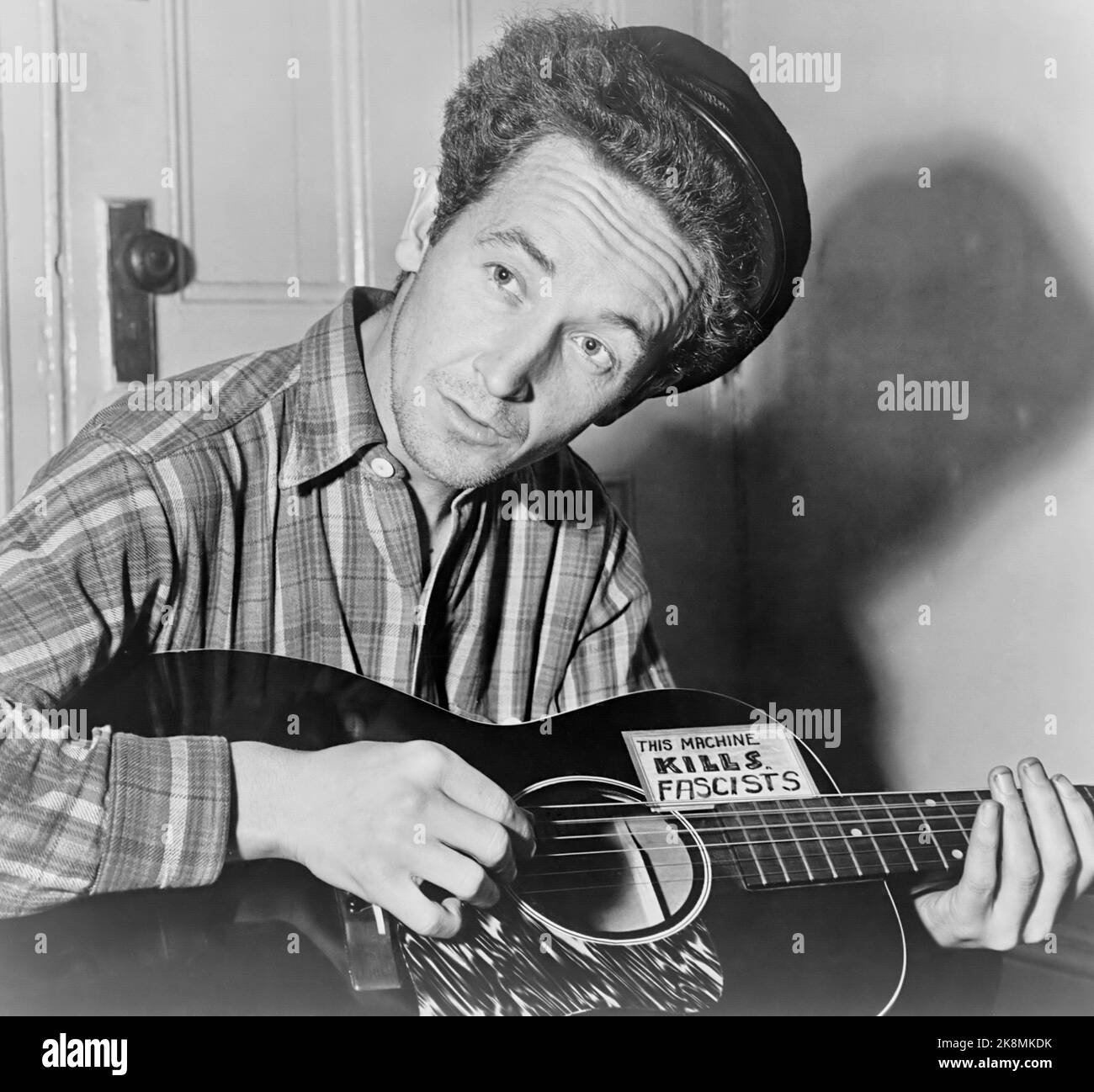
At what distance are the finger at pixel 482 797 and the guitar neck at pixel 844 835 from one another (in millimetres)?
178

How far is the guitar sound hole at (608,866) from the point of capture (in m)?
0.95

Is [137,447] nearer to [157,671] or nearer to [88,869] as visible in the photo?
[157,671]

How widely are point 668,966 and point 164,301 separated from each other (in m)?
0.85

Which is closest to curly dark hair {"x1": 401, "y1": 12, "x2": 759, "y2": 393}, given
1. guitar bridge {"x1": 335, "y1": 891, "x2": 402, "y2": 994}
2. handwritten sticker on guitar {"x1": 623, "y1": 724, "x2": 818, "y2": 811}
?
handwritten sticker on guitar {"x1": 623, "y1": 724, "x2": 818, "y2": 811}

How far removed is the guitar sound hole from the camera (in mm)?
947

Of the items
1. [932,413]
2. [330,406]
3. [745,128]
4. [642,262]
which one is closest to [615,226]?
[642,262]

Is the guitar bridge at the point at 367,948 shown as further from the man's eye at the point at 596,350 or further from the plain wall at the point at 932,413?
the plain wall at the point at 932,413

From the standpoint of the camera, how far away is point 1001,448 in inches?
51.0

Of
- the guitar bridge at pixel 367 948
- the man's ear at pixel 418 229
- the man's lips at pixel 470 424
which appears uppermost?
the man's ear at pixel 418 229

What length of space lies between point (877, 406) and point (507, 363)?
1.95 ft

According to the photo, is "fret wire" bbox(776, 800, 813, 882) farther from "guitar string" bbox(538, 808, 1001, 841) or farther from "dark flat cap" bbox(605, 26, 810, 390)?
"dark flat cap" bbox(605, 26, 810, 390)

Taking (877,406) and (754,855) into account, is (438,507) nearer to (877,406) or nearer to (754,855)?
(754,855)

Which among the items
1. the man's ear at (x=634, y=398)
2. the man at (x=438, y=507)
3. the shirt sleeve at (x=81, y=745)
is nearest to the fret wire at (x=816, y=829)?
the man at (x=438, y=507)
